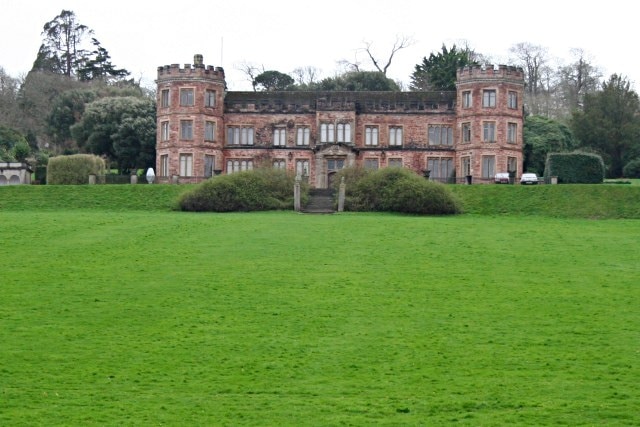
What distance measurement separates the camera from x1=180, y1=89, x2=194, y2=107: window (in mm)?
71062

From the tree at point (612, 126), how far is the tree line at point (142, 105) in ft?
0.25

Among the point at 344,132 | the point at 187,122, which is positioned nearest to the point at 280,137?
the point at 344,132

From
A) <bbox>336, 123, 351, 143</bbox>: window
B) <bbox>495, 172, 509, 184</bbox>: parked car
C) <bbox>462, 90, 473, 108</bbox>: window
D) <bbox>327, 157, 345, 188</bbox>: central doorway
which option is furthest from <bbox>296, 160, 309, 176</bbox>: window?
<bbox>495, 172, 509, 184</bbox>: parked car

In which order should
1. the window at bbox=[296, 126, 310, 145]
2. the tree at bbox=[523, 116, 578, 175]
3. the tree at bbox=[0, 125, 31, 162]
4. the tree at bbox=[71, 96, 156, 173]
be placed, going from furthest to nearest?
the tree at bbox=[523, 116, 578, 175] → the tree at bbox=[71, 96, 156, 173] → the tree at bbox=[0, 125, 31, 162] → the window at bbox=[296, 126, 310, 145]

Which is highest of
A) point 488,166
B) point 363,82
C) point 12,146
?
point 363,82

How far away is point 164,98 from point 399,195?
948 inches

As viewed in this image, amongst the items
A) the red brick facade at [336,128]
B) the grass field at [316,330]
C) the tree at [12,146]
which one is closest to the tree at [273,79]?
the tree at [12,146]

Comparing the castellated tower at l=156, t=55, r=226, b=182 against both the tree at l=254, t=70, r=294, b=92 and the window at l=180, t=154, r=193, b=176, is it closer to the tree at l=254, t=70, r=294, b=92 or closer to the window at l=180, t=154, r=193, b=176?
the window at l=180, t=154, r=193, b=176

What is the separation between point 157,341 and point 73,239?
16.6 metres

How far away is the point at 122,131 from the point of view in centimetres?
7750

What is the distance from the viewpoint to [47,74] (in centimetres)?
10400

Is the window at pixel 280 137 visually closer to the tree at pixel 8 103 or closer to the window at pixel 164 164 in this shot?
the window at pixel 164 164

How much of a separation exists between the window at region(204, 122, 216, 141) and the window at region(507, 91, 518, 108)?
770 inches

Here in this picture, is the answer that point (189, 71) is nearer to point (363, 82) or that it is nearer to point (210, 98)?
point (210, 98)
